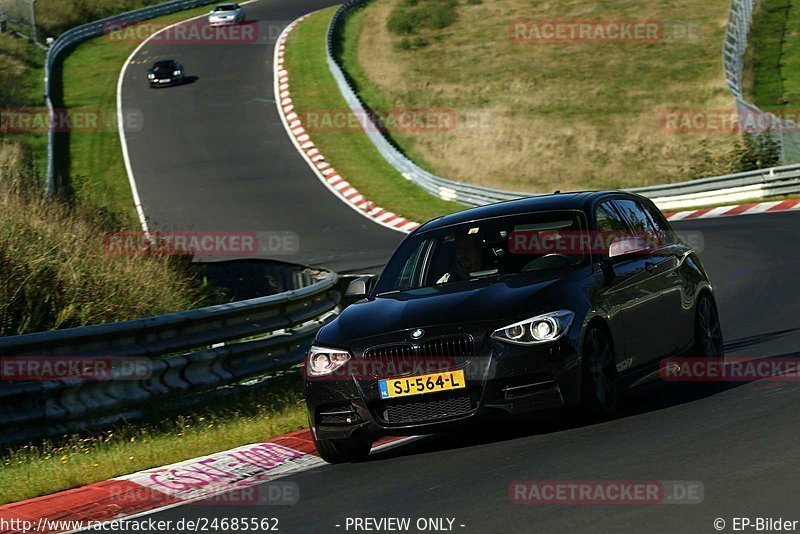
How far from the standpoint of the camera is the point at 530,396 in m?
7.79

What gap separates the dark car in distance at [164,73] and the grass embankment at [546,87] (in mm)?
6622

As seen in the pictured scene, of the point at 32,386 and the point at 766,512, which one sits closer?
the point at 766,512

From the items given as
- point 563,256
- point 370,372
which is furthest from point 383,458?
point 563,256

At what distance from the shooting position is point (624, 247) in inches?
344

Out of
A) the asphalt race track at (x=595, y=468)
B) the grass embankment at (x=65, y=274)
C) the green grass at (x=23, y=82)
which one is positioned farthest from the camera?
the green grass at (x=23, y=82)

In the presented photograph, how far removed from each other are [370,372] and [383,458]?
702 mm

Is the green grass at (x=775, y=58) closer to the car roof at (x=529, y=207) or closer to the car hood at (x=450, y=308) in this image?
the car roof at (x=529, y=207)

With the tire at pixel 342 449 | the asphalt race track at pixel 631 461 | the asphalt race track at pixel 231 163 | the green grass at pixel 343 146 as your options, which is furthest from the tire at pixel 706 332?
the green grass at pixel 343 146

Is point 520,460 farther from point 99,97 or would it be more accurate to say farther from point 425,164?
point 99,97

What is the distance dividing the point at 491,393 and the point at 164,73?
42581mm

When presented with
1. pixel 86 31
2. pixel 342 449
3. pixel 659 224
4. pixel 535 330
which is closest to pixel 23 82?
pixel 86 31

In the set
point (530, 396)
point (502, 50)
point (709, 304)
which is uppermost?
point (530, 396)

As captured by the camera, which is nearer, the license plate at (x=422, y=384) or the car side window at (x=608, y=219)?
the license plate at (x=422, y=384)

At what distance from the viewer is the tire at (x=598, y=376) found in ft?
26.2
